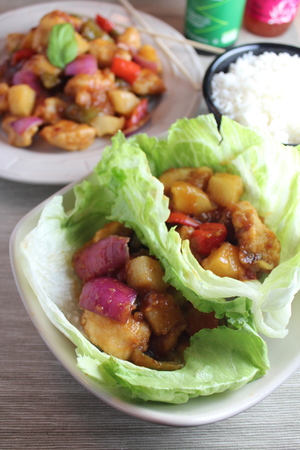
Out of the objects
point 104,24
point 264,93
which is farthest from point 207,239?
point 104,24

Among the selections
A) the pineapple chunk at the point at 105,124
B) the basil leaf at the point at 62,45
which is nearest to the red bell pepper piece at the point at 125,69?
the basil leaf at the point at 62,45

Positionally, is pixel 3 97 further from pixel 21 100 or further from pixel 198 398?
pixel 198 398

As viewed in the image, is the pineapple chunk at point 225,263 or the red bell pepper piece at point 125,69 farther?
the red bell pepper piece at point 125,69

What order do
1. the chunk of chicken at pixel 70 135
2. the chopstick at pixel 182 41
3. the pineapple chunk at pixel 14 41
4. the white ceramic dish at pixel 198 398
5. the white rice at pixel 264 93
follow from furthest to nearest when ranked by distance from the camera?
the pineapple chunk at pixel 14 41
the chopstick at pixel 182 41
the chunk of chicken at pixel 70 135
the white rice at pixel 264 93
the white ceramic dish at pixel 198 398

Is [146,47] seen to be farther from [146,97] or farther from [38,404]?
[38,404]

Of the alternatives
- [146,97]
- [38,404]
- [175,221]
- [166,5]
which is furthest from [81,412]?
[166,5]

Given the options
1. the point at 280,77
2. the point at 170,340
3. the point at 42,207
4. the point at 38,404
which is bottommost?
the point at 38,404

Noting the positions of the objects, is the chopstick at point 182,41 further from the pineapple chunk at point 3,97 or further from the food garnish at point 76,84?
the pineapple chunk at point 3,97

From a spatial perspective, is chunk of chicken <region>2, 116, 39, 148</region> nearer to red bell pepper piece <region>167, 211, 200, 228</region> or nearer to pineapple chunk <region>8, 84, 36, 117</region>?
pineapple chunk <region>8, 84, 36, 117</region>
